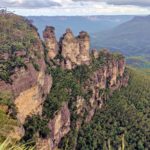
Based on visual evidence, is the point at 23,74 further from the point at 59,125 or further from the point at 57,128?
the point at 59,125

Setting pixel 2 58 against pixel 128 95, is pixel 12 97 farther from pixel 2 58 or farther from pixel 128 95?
pixel 128 95

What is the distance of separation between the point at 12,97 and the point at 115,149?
882 inches

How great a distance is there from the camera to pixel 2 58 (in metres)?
45.8

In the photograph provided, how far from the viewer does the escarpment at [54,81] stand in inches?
1695

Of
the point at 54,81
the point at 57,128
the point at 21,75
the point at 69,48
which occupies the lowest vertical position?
the point at 57,128

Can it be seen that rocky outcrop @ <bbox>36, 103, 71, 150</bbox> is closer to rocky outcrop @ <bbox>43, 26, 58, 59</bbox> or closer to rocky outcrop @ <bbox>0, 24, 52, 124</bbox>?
rocky outcrop @ <bbox>0, 24, 52, 124</bbox>

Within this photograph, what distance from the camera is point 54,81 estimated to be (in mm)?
59719

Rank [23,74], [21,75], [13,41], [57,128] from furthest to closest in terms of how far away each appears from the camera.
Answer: [13,41], [57,128], [23,74], [21,75]

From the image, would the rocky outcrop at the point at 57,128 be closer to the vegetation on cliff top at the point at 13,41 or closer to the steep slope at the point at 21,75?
the steep slope at the point at 21,75

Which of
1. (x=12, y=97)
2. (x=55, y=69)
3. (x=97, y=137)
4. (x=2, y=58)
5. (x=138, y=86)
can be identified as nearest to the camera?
(x=12, y=97)

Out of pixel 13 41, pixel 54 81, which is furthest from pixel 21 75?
pixel 54 81

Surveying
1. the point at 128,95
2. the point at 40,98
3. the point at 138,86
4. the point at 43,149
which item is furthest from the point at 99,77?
the point at 43,149

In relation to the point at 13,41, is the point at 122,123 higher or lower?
lower

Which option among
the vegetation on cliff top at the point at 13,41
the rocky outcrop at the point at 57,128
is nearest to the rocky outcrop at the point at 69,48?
the vegetation on cliff top at the point at 13,41
